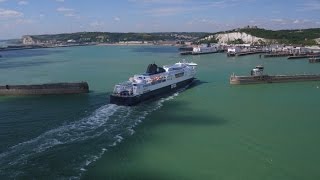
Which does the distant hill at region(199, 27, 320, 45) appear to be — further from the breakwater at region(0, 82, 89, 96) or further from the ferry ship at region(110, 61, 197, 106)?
the breakwater at region(0, 82, 89, 96)

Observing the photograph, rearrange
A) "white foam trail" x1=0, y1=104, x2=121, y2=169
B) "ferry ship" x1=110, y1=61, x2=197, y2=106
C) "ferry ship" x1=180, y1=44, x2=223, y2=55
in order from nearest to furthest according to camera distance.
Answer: "white foam trail" x1=0, y1=104, x2=121, y2=169 → "ferry ship" x1=110, y1=61, x2=197, y2=106 → "ferry ship" x1=180, y1=44, x2=223, y2=55

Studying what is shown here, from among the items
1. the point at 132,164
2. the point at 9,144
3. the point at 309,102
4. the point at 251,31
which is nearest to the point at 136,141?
the point at 132,164

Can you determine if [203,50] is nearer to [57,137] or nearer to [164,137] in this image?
[164,137]

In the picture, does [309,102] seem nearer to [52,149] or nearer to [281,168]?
[281,168]

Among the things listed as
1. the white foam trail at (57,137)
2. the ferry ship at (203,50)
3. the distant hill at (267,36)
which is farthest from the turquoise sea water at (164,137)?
the distant hill at (267,36)

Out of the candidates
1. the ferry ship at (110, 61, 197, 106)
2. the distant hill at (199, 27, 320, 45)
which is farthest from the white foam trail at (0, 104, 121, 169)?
the distant hill at (199, 27, 320, 45)

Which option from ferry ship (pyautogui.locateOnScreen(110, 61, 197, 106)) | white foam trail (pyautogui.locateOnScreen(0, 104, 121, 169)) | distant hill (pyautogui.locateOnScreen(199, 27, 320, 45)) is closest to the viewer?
white foam trail (pyautogui.locateOnScreen(0, 104, 121, 169))

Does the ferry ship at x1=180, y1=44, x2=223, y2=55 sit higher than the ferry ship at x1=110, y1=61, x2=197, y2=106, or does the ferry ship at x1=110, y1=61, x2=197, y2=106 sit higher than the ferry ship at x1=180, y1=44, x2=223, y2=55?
the ferry ship at x1=180, y1=44, x2=223, y2=55

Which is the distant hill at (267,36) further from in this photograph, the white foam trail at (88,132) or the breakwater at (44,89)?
the white foam trail at (88,132)
